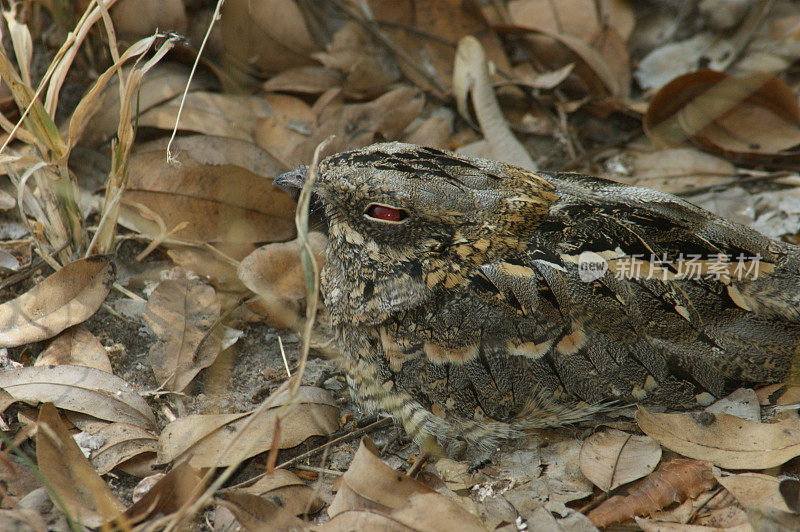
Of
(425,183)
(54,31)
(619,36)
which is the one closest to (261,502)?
(425,183)

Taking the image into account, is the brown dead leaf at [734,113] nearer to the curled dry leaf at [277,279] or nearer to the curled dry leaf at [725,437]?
the curled dry leaf at [725,437]

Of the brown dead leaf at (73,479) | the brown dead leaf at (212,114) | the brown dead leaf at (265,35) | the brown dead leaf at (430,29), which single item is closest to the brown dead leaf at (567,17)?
the brown dead leaf at (430,29)

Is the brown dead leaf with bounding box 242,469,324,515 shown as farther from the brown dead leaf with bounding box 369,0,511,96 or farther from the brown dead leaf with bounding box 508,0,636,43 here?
the brown dead leaf with bounding box 508,0,636,43

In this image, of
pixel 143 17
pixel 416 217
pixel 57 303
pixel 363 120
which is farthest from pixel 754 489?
pixel 143 17

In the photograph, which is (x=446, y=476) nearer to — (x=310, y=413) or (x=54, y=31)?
(x=310, y=413)

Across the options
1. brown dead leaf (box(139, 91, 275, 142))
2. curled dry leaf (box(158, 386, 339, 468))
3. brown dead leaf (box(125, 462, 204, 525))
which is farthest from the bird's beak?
brown dead leaf (box(125, 462, 204, 525))

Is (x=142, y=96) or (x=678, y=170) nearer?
→ (x=142, y=96)

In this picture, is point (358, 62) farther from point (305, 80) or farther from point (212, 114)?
point (212, 114)

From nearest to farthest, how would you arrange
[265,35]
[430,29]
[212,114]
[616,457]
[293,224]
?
[616,457] < [293,224] < [212,114] < [265,35] < [430,29]
